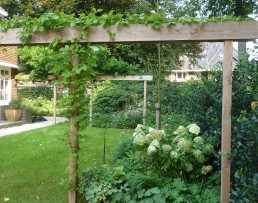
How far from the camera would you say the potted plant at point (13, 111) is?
536 inches

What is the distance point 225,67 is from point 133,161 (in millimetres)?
2137

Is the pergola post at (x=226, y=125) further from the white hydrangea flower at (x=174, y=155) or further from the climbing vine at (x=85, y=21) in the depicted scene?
the white hydrangea flower at (x=174, y=155)

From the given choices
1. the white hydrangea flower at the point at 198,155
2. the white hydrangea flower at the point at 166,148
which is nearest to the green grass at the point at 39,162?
the white hydrangea flower at the point at 166,148

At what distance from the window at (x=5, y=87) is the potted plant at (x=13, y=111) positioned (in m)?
0.79

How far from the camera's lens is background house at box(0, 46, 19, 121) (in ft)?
46.1

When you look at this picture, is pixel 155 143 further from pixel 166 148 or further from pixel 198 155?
pixel 198 155

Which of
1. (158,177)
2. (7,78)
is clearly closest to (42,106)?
(7,78)

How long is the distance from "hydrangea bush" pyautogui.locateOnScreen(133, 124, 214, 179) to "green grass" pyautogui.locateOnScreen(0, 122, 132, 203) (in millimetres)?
815

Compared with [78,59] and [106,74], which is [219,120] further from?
[106,74]

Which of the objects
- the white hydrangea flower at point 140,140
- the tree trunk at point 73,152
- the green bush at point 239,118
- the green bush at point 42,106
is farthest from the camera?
the green bush at point 42,106

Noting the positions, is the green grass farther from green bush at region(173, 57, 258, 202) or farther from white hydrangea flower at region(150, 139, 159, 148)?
green bush at region(173, 57, 258, 202)

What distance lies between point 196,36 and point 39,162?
14.4 feet

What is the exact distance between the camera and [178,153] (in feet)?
13.5

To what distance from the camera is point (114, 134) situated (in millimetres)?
10188
